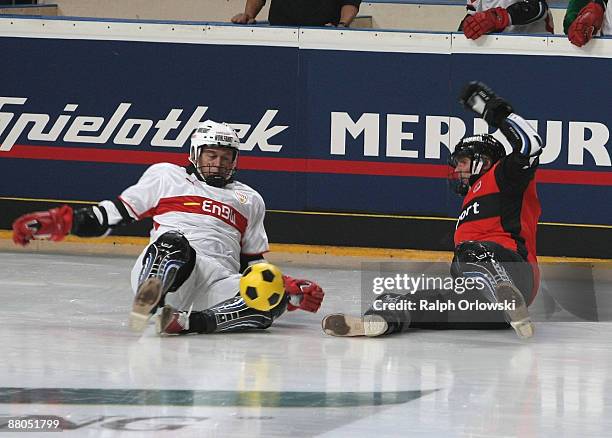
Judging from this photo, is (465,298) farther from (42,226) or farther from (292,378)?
(42,226)

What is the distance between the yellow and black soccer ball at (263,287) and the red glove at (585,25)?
2656 mm

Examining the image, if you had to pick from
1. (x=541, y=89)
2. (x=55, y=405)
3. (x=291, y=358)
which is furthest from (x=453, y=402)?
(x=541, y=89)

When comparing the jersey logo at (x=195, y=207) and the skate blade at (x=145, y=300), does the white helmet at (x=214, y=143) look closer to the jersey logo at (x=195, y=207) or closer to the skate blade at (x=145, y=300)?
the jersey logo at (x=195, y=207)

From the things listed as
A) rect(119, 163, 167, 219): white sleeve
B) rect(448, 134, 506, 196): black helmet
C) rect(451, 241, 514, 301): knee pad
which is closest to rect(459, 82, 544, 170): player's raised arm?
rect(448, 134, 506, 196): black helmet

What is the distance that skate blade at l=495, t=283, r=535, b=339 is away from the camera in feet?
23.0

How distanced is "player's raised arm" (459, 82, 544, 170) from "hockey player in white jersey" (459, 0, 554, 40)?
63.4 inches

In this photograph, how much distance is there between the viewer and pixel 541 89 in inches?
356

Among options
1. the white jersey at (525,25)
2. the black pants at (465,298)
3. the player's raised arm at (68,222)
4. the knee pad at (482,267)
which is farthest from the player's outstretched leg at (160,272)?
the white jersey at (525,25)

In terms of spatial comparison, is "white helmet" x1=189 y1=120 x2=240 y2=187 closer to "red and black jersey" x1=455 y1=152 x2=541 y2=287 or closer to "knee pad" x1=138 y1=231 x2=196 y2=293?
"knee pad" x1=138 y1=231 x2=196 y2=293

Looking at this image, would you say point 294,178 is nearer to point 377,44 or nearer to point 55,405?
point 377,44

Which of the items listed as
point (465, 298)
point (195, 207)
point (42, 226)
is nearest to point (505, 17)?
point (465, 298)

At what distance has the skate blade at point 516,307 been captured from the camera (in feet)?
23.0

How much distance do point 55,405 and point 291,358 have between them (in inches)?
53.2

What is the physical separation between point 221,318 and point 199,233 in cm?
50
